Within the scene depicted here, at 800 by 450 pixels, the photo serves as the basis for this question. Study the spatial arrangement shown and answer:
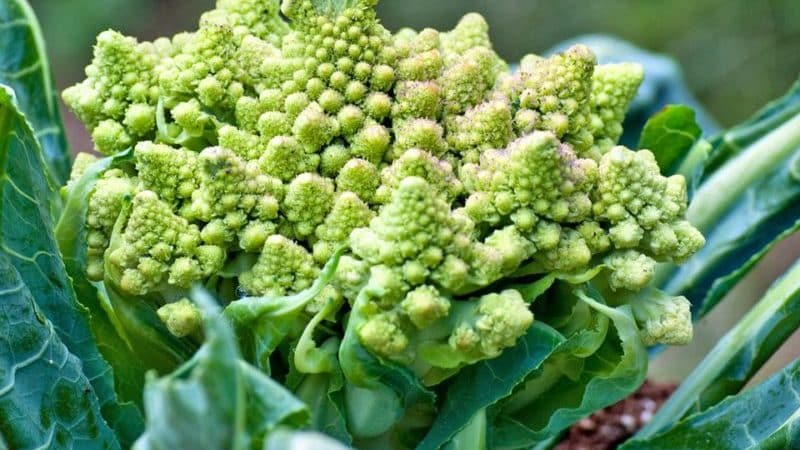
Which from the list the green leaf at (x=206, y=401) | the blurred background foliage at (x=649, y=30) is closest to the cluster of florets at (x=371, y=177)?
the green leaf at (x=206, y=401)

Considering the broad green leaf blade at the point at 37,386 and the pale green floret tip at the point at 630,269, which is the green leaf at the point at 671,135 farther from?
the broad green leaf blade at the point at 37,386

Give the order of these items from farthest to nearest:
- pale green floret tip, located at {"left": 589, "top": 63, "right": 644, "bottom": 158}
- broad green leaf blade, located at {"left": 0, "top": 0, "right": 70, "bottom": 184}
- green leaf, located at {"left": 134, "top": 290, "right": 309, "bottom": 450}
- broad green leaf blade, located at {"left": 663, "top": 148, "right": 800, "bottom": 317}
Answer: broad green leaf blade, located at {"left": 663, "top": 148, "right": 800, "bottom": 317}, broad green leaf blade, located at {"left": 0, "top": 0, "right": 70, "bottom": 184}, pale green floret tip, located at {"left": 589, "top": 63, "right": 644, "bottom": 158}, green leaf, located at {"left": 134, "top": 290, "right": 309, "bottom": 450}

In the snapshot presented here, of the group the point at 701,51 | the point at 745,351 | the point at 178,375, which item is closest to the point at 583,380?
the point at 745,351

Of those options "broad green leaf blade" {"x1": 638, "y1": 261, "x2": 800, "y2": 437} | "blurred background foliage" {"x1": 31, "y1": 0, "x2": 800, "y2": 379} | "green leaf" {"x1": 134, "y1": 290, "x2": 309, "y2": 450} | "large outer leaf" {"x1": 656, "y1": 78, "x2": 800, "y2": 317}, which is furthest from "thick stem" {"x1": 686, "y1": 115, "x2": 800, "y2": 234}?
"blurred background foliage" {"x1": 31, "y1": 0, "x2": 800, "y2": 379}

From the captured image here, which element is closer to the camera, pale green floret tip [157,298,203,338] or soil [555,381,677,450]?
pale green floret tip [157,298,203,338]

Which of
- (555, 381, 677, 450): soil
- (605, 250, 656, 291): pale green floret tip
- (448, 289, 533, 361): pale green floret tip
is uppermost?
(605, 250, 656, 291): pale green floret tip

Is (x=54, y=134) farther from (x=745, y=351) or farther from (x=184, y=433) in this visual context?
(x=745, y=351)

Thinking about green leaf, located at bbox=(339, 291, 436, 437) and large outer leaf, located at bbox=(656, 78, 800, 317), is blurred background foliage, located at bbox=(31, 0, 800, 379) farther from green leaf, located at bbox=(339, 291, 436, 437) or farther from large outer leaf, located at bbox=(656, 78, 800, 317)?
green leaf, located at bbox=(339, 291, 436, 437)
